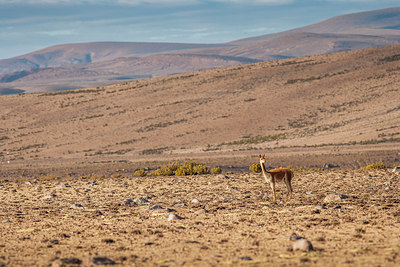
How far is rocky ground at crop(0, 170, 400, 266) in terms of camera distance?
22.5ft

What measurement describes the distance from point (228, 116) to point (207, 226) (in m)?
42.6

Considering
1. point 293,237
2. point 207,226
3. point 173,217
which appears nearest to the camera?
point 293,237

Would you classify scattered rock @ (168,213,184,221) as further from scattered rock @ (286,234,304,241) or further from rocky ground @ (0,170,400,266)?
scattered rock @ (286,234,304,241)

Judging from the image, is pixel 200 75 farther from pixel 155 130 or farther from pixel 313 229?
pixel 313 229

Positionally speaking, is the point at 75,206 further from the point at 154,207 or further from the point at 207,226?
the point at 207,226

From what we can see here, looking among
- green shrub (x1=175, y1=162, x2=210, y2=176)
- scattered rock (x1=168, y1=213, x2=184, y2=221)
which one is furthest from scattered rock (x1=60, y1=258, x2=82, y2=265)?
green shrub (x1=175, y1=162, x2=210, y2=176)

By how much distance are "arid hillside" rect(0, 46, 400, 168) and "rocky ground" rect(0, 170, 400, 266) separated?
14.2 metres

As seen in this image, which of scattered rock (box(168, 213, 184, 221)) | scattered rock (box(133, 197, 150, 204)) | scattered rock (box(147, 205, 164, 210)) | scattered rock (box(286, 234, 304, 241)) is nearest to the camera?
scattered rock (box(286, 234, 304, 241))

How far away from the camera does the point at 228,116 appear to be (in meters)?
51.5

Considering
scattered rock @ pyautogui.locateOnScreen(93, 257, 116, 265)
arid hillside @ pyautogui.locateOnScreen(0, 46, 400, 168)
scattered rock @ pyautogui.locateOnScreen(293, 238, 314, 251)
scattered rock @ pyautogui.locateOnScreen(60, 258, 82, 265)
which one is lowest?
arid hillside @ pyautogui.locateOnScreen(0, 46, 400, 168)

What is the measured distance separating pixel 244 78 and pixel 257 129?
2362cm

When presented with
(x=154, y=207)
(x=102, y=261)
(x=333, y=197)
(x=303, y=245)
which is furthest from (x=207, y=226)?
(x=333, y=197)

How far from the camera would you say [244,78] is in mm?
68688

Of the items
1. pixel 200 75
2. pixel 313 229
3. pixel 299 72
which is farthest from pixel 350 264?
pixel 200 75
